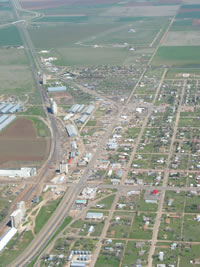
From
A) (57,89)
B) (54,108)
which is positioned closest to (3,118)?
(54,108)

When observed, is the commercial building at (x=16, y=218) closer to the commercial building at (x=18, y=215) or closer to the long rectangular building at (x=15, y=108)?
the commercial building at (x=18, y=215)

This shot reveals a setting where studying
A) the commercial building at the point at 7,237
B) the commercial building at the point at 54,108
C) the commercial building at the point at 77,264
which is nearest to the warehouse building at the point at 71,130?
the commercial building at the point at 54,108

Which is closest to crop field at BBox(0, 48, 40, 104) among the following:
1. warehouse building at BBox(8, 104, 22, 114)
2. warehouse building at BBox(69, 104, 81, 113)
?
warehouse building at BBox(8, 104, 22, 114)

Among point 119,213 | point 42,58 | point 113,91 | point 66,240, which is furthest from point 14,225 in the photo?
point 42,58

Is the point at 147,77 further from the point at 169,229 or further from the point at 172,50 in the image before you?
the point at 169,229

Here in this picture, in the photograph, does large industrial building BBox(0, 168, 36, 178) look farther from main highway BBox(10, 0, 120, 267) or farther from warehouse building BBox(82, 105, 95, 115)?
warehouse building BBox(82, 105, 95, 115)

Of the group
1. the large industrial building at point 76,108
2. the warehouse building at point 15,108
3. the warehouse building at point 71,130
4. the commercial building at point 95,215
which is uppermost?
the commercial building at point 95,215

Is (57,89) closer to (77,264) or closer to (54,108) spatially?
(54,108)
